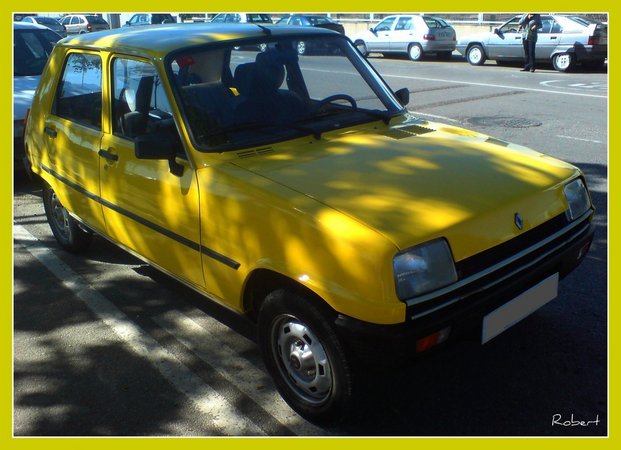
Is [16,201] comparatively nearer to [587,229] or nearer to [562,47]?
[587,229]

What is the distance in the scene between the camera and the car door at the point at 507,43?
19.1m

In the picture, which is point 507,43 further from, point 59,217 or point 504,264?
point 504,264

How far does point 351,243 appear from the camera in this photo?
289 cm

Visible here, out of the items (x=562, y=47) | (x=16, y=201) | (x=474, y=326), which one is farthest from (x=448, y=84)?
(x=474, y=326)

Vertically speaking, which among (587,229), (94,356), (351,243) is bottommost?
(94,356)

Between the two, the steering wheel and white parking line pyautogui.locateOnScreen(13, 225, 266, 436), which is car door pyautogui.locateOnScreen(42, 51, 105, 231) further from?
the steering wheel

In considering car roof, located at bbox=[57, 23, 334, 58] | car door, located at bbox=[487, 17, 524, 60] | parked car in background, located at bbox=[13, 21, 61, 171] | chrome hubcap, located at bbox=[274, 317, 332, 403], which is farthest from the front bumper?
car door, located at bbox=[487, 17, 524, 60]

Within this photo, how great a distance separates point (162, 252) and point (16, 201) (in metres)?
4.31

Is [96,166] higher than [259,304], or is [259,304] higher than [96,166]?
[96,166]

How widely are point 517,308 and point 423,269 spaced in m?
0.71

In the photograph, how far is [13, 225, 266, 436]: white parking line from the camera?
3.43m

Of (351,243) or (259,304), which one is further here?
(259,304)

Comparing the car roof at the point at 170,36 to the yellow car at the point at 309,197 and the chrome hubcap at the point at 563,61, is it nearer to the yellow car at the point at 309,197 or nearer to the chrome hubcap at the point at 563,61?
the yellow car at the point at 309,197

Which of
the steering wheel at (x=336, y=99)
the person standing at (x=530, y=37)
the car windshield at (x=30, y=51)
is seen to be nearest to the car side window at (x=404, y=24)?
the person standing at (x=530, y=37)
